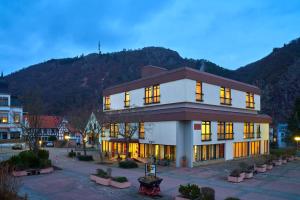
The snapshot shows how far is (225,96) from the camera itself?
4234 centimetres

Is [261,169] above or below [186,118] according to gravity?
below

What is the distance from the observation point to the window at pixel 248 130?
146ft

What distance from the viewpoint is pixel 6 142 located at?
7012 cm

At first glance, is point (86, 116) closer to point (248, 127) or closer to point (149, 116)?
point (149, 116)

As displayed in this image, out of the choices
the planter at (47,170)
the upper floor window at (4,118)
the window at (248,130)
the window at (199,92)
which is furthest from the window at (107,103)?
the upper floor window at (4,118)

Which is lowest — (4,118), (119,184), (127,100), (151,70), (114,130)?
(119,184)

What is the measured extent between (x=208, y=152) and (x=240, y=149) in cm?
871

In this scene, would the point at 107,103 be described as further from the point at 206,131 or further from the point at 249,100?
the point at 249,100

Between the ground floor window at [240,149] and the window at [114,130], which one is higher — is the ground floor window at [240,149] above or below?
below

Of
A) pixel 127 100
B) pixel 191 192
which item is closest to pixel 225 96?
pixel 127 100

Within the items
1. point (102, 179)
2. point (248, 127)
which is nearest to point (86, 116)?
point (102, 179)

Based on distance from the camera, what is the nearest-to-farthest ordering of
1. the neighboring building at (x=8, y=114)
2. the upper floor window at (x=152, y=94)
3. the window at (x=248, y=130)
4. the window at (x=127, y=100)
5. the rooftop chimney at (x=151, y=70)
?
the upper floor window at (x=152, y=94), the window at (x=248, y=130), the window at (x=127, y=100), the rooftop chimney at (x=151, y=70), the neighboring building at (x=8, y=114)

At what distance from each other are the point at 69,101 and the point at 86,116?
81.9 m

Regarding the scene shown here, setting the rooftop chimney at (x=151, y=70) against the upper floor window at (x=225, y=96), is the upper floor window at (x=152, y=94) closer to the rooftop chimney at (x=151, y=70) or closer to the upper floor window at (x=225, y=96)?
the rooftop chimney at (x=151, y=70)
